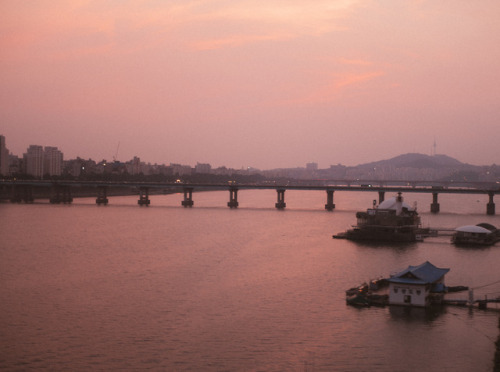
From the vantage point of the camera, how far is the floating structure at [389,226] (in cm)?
4072

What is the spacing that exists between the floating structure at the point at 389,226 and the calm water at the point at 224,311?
3.02 m

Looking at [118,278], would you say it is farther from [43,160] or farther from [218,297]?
[43,160]

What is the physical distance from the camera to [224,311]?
63.6 feet

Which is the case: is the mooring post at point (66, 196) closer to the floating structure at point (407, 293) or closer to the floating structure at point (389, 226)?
the floating structure at point (389, 226)

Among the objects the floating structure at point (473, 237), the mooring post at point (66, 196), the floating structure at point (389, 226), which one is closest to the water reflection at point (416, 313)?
the floating structure at point (473, 237)

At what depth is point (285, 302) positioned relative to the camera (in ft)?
68.0

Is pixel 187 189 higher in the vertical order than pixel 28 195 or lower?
higher

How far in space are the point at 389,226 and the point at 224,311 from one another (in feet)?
80.7

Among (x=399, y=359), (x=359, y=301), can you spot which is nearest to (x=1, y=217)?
(x=359, y=301)

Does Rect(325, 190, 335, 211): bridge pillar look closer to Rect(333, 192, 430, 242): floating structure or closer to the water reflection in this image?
Rect(333, 192, 430, 242): floating structure

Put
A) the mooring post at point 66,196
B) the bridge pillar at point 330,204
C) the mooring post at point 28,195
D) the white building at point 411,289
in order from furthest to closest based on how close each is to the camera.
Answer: the mooring post at point 28,195 → the mooring post at point 66,196 → the bridge pillar at point 330,204 → the white building at point 411,289

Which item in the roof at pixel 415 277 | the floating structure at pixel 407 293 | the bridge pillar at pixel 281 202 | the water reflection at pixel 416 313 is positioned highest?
the bridge pillar at pixel 281 202

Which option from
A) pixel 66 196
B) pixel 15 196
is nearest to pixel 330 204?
pixel 66 196

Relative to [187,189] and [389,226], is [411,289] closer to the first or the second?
[389,226]
